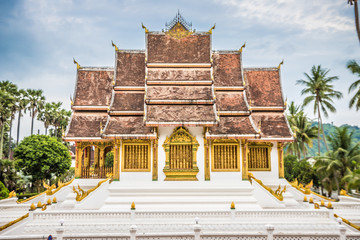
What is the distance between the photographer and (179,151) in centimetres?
1460

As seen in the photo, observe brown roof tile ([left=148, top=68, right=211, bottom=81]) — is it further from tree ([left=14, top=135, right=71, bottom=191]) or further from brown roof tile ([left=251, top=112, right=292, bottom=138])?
tree ([left=14, top=135, right=71, bottom=191])

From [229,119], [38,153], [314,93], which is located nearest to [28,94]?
[38,153]

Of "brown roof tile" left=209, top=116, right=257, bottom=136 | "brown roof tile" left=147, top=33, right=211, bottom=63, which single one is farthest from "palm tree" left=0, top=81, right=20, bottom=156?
"brown roof tile" left=209, top=116, right=257, bottom=136

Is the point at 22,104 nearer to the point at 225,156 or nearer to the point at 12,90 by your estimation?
the point at 12,90

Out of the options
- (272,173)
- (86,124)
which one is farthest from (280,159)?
(86,124)

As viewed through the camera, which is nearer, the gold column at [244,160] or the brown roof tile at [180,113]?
the brown roof tile at [180,113]

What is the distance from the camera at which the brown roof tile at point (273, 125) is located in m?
15.9

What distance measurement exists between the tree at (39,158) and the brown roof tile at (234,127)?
22375mm

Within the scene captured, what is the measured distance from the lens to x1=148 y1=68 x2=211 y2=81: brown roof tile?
15609mm

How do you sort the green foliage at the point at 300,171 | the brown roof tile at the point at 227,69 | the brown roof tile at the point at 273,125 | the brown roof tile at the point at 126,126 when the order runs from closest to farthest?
the brown roof tile at the point at 126,126 → the brown roof tile at the point at 273,125 → the brown roof tile at the point at 227,69 → the green foliage at the point at 300,171

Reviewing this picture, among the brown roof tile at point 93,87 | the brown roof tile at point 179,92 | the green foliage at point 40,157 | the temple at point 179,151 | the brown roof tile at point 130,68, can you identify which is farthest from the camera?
the green foliage at point 40,157

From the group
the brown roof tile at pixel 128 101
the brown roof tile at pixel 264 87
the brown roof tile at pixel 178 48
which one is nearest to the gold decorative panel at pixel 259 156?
the brown roof tile at pixel 264 87

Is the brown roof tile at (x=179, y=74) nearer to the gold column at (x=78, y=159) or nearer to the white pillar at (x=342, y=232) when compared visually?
the gold column at (x=78, y=159)

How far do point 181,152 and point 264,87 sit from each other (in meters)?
6.87
